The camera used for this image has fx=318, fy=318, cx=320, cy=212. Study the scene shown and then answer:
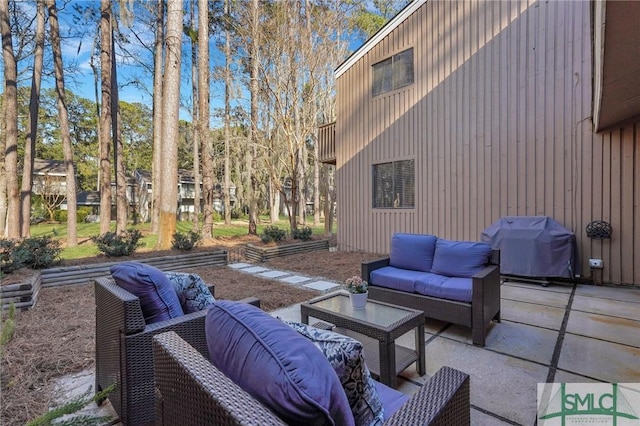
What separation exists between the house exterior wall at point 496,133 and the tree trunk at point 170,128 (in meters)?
4.43

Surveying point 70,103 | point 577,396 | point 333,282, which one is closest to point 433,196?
point 333,282

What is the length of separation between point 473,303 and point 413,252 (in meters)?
1.03

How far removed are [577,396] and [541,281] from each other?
11.3ft

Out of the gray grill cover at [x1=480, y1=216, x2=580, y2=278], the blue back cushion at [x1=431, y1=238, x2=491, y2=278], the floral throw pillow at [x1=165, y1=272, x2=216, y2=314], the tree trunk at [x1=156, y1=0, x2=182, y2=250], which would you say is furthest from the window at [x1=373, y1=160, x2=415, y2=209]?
the floral throw pillow at [x1=165, y1=272, x2=216, y2=314]

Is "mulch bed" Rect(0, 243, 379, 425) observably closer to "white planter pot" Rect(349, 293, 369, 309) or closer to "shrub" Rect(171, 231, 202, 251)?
"shrub" Rect(171, 231, 202, 251)

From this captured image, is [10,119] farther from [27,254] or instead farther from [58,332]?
[58,332]

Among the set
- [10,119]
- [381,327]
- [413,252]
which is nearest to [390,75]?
[413,252]

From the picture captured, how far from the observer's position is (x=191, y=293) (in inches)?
85.4

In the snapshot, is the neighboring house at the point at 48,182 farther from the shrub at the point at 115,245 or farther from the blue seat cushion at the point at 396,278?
the blue seat cushion at the point at 396,278

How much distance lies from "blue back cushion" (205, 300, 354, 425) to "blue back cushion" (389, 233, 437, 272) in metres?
2.98

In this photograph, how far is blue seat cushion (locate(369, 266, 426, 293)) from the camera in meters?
3.46

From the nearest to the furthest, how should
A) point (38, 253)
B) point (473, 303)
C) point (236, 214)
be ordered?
point (473, 303)
point (38, 253)
point (236, 214)

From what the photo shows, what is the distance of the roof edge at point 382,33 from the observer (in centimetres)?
725

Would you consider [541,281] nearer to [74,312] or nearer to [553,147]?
[553,147]
